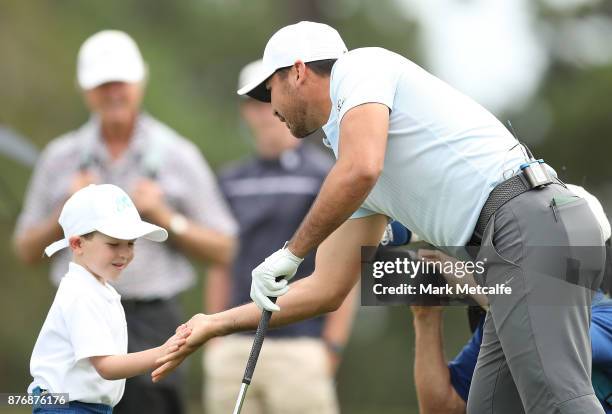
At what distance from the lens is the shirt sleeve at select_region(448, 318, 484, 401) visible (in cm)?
552

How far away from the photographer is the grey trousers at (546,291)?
→ 181 inches

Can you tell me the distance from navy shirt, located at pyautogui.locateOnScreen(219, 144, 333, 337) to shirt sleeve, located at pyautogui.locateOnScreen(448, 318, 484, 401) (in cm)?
246

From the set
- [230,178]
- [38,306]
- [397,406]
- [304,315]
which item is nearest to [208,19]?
[38,306]

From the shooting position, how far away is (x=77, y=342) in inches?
184

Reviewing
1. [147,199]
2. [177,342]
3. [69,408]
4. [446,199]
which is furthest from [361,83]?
[147,199]

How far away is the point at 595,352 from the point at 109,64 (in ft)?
12.1

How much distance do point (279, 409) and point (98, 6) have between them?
14230mm

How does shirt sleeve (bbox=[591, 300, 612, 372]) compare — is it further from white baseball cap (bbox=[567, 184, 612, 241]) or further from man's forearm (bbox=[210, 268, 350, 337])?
man's forearm (bbox=[210, 268, 350, 337])

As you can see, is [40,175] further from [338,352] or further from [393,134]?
[393,134]

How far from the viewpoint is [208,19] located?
21375mm

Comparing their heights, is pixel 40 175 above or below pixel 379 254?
above

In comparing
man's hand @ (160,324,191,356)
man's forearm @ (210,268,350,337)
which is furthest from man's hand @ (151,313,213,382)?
man's forearm @ (210,268,350,337)

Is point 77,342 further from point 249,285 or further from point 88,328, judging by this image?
point 249,285

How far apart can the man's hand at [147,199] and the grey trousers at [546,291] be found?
2612 millimetres
